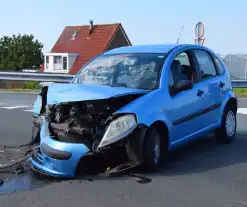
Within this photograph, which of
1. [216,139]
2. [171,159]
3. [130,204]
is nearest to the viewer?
[130,204]

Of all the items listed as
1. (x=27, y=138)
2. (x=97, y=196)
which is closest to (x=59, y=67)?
(x=27, y=138)

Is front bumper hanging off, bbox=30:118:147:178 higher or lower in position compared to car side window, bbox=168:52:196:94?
lower

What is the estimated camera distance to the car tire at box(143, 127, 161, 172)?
17.9 feet

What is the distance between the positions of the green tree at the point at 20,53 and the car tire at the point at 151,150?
236 ft

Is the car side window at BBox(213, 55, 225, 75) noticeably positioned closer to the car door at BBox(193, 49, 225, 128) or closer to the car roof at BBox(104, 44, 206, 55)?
the car door at BBox(193, 49, 225, 128)

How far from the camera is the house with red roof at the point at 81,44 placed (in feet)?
181

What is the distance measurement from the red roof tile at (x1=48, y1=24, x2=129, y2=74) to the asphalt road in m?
48.2

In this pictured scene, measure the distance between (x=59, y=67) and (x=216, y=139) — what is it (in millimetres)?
51857

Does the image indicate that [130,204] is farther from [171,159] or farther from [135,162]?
[171,159]

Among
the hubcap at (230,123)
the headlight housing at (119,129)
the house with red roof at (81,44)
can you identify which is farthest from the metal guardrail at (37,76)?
the house with red roof at (81,44)

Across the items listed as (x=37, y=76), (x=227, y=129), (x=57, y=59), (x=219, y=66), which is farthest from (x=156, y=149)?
(x=57, y=59)

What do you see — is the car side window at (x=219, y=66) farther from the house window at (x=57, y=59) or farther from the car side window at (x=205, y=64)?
the house window at (x=57, y=59)

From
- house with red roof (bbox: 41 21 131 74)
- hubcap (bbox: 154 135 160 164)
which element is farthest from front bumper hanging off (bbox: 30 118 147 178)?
house with red roof (bbox: 41 21 131 74)

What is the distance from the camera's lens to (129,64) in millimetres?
6582
